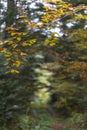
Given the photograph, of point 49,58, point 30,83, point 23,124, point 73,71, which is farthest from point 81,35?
point 23,124

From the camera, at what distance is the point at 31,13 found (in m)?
11.6

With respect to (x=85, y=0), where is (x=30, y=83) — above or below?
below

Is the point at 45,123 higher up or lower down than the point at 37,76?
lower down

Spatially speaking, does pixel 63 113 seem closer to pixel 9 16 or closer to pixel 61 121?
pixel 61 121

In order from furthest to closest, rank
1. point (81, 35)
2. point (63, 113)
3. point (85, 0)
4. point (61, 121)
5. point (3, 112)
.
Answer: point (85, 0)
point (63, 113)
point (61, 121)
point (3, 112)
point (81, 35)

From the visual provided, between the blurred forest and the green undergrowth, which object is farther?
the green undergrowth

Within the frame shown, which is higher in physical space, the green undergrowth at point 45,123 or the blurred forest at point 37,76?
the blurred forest at point 37,76

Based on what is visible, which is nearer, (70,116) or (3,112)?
(3,112)

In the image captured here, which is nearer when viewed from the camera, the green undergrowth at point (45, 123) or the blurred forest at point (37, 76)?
the blurred forest at point (37, 76)

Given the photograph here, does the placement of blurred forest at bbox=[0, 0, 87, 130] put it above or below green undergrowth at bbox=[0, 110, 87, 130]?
above

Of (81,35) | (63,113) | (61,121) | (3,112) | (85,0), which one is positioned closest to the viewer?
(81,35)

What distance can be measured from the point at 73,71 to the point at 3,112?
114 inches

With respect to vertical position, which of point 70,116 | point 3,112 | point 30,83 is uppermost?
point 30,83

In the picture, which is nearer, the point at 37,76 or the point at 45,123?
the point at 37,76
